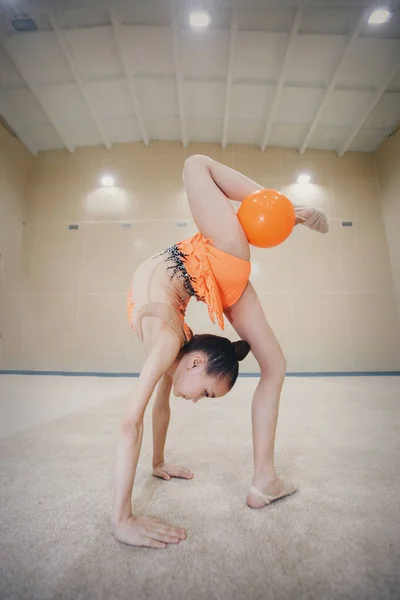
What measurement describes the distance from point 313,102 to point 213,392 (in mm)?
5056

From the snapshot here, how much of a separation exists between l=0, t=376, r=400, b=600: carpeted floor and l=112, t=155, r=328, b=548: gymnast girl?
13 centimetres

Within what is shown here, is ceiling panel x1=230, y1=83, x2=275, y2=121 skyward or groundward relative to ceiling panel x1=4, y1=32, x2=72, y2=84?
groundward

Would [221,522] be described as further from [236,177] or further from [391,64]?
[391,64]

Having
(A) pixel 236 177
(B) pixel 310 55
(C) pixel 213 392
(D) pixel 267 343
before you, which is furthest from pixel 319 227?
(B) pixel 310 55

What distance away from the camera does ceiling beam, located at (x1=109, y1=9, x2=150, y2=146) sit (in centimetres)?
336

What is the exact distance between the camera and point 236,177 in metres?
1.11

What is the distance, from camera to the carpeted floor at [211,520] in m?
0.59

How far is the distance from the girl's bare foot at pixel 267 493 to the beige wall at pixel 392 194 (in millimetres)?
4718

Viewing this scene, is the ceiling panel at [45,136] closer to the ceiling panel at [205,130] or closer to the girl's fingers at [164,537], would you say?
the ceiling panel at [205,130]

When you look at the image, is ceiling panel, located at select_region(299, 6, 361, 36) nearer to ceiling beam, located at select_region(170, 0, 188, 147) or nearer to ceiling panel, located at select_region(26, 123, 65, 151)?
ceiling beam, located at select_region(170, 0, 188, 147)

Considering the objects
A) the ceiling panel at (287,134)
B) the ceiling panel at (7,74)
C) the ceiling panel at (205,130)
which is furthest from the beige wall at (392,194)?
the ceiling panel at (7,74)

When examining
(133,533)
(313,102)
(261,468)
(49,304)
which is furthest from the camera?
(49,304)

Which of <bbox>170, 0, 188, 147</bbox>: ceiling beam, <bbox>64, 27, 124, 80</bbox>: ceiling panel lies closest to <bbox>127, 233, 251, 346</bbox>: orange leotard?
<bbox>170, 0, 188, 147</bbox>: ceiling beam

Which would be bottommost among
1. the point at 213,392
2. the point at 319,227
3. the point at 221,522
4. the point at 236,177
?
the point at 221,522
